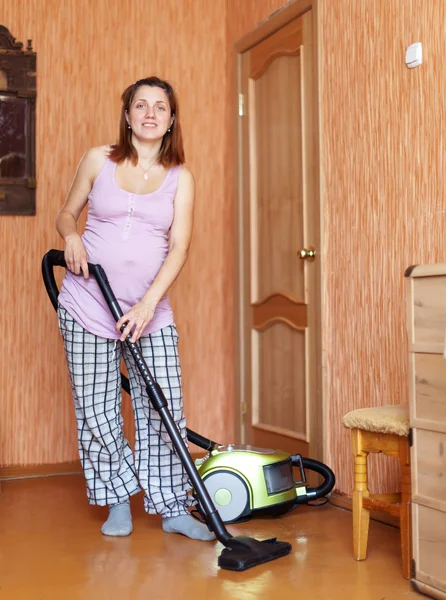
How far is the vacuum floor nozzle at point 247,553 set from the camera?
2.28 m

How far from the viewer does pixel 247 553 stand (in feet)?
7.60

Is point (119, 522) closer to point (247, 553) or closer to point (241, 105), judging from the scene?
point (247, 553)

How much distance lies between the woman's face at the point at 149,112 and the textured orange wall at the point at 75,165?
1.31m

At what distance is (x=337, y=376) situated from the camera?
10.4 ft

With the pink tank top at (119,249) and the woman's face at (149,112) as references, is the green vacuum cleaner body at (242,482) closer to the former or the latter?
the pink tank top at (119,249)

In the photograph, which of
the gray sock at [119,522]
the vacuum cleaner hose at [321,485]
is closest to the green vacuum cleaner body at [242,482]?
the vacuum cleaner hose at [321,485]

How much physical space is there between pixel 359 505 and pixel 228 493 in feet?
1.84

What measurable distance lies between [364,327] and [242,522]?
0.83 meters

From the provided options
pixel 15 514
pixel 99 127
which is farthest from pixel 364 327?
pixel 99 127

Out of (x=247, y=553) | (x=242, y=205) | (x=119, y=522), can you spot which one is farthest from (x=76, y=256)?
(x=242, y=205)

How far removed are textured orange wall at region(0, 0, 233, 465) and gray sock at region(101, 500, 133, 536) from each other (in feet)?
3.93

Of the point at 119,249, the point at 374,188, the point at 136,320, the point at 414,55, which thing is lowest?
the point at 136,320

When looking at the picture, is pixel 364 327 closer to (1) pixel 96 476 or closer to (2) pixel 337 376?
(2) pixel 337 376

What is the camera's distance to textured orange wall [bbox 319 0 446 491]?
268cm
